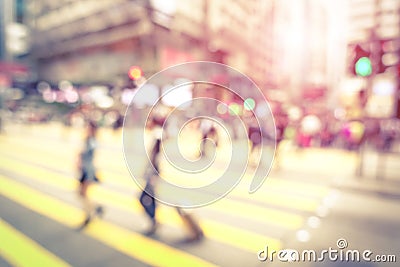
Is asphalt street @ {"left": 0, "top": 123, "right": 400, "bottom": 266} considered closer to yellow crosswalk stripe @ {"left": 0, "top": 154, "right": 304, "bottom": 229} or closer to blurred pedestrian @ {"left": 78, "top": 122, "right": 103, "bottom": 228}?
yellow crosswalk stripe @ {"left": 0, "top": 154, "right": 304, "bottom": 229}

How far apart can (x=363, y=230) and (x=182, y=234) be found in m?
2.81

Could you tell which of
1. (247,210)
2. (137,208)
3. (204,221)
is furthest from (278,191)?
(137,208)

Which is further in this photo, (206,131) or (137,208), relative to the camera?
(206,131)

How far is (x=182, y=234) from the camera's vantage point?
4652 millimetres

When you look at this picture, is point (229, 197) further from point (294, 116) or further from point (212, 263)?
point (294, 116)

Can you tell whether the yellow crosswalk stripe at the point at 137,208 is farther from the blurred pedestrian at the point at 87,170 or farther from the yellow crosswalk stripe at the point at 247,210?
the blurred pedestrian at the point at 87,170

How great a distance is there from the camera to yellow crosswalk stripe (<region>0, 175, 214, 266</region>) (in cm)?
388

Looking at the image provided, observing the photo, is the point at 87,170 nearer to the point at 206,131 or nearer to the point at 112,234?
the point at 112,234

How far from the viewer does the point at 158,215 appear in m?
5.43

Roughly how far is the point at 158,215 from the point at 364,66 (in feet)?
20.2

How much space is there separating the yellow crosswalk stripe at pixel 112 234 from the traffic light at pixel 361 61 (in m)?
6.43

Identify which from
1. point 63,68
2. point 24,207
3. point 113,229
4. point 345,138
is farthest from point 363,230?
point 63,68

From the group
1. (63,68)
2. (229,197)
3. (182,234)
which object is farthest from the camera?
(63,68)

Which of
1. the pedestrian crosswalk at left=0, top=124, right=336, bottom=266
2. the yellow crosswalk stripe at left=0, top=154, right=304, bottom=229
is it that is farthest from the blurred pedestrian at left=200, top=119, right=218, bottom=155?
the yellow crosswalk stripe at left=0, top=154, right=304, bottom=229
